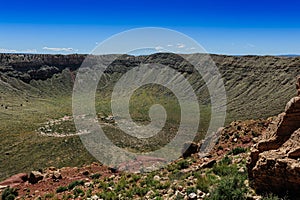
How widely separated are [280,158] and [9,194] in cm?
1781

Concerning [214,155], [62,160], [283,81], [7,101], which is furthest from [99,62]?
[214,155]

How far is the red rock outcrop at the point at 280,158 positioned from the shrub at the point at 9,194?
1568cm

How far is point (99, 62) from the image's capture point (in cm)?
16275

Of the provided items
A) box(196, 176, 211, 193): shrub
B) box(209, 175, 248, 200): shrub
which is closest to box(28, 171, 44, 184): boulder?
box(196, 176, 211, 193): shrub

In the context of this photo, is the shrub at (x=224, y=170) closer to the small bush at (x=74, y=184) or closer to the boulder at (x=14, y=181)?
the small bush at (x=74, y=184)

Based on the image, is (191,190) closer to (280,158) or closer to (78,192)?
(280,158)

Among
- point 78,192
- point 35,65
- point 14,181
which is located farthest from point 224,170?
point 35,65

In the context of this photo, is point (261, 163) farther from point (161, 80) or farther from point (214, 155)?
point (161, 80)

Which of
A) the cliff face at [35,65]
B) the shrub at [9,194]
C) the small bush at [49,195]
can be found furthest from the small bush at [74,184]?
the cliff face at [35,65]

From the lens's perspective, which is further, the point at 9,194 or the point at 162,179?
the point at 9,194

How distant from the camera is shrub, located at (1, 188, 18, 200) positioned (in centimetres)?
2009

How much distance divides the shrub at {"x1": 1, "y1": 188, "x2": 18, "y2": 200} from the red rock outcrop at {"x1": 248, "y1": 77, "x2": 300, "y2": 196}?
15.7 metres

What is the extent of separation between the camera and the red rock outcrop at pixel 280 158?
32.2ft

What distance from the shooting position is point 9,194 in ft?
67.6
